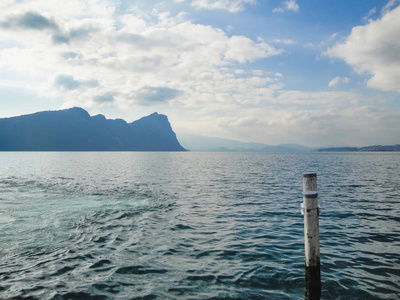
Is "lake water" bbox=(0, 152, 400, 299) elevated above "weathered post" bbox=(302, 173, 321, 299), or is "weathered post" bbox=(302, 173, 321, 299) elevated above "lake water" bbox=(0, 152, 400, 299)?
"weathered post" bbox=(302, 173, 321, 299)

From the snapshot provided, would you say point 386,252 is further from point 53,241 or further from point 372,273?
point 53,241

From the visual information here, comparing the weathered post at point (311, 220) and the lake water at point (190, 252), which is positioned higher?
the weathered post at point (311, 220)

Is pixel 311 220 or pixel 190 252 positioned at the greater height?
pixel 311 220

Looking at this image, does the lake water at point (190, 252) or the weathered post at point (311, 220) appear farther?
the lake water at point (190, 252)

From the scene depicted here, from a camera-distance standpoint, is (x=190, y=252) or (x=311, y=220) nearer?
(x=311, y=220)

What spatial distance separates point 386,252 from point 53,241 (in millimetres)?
14207

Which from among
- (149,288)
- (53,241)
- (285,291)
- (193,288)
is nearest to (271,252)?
(285,291)

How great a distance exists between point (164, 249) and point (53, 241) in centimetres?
534

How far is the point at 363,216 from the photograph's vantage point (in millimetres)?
16609

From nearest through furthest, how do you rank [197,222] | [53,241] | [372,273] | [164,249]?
[372,273], [164,249], [53,241], [197,222]

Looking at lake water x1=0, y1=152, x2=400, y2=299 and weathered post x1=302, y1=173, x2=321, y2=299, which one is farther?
lake water x1=0, y1=152, x2=400, y2=299

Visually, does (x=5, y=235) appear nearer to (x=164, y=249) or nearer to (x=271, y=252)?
(x=164, y=249)

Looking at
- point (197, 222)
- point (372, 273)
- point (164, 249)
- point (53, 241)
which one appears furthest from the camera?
point (197, 222)

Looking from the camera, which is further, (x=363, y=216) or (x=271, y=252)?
(x=363, y=216)
